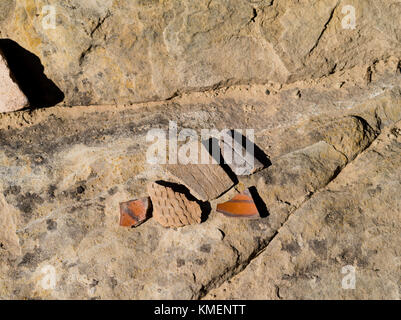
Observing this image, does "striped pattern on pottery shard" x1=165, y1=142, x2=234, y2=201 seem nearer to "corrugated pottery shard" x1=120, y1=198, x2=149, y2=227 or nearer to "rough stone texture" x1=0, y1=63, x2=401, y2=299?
"rough stone texture" x1=0, y1=63, x2=401, y2=299

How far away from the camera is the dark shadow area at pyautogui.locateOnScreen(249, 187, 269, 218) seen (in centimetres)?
233

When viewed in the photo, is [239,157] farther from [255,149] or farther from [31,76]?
[31,76]

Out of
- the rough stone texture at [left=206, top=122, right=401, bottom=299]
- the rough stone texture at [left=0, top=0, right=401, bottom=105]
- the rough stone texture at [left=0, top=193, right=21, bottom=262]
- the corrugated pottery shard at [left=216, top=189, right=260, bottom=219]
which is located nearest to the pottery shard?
the rough stone texture at [left=0, top=0, right=401, bottom=105]

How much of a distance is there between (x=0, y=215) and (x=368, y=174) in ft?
6.49

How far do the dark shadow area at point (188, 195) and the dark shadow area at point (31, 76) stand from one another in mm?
871

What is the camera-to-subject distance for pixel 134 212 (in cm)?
229

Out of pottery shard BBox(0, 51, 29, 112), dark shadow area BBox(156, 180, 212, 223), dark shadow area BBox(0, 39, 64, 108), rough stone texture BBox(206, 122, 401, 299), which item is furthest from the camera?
dark shadow area BBox(0, 39, 64, 108)

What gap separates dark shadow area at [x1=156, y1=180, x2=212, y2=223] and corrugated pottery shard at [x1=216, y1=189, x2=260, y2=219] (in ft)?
0.22

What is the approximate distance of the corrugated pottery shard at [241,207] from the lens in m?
2.28

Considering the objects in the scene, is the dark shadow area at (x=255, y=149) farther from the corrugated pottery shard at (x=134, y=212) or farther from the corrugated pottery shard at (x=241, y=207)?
the corrugated pottery shard at (x=134, y=212)

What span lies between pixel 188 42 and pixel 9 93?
1.05 meters

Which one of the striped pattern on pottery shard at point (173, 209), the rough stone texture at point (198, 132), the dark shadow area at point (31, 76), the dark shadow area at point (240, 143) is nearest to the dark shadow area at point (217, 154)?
the dark shadow area at point (240, 143)

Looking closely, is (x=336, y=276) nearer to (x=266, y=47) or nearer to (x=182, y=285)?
(x=182, y=285)

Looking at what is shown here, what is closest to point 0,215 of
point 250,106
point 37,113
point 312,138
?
point 37,113
